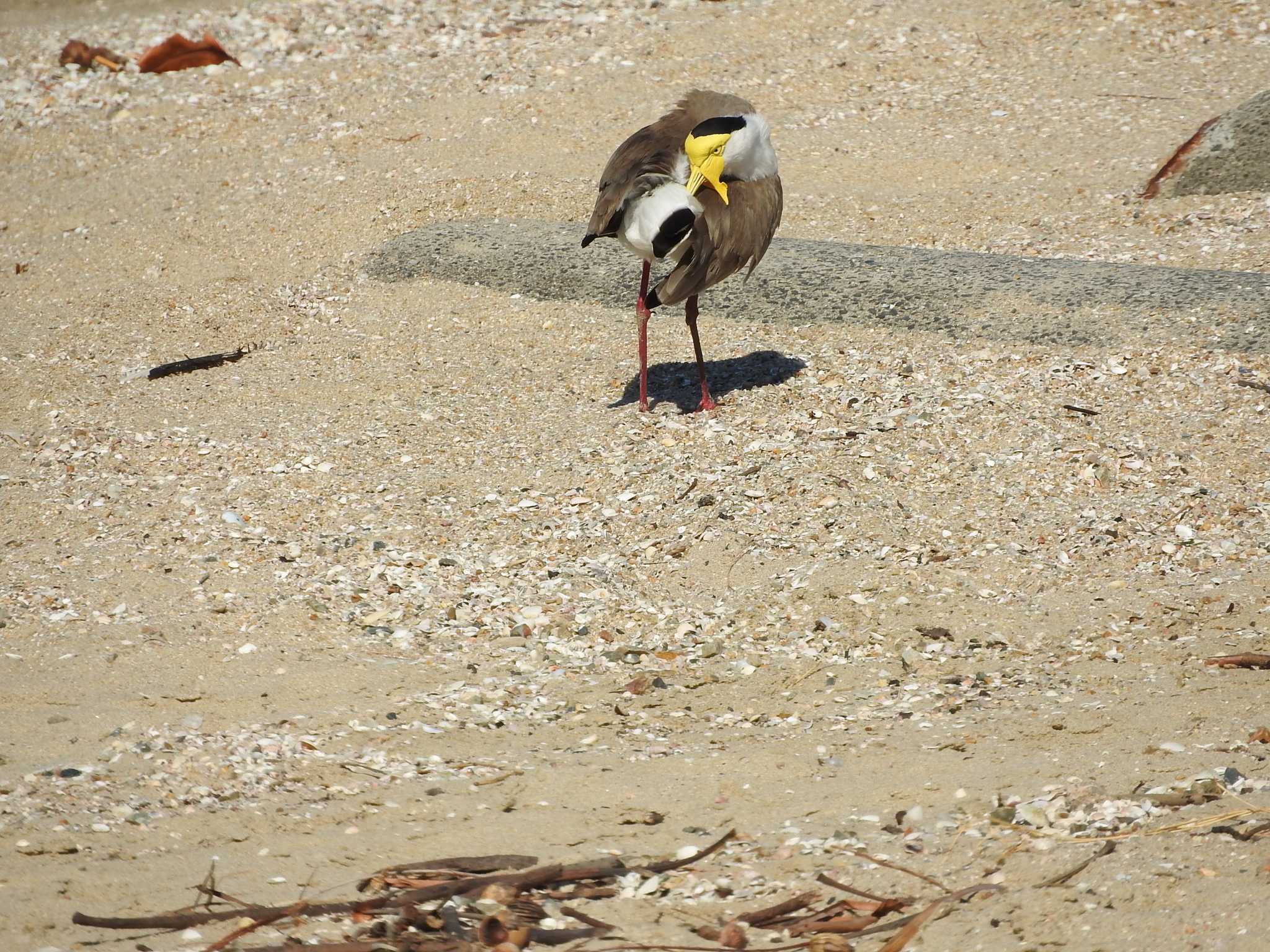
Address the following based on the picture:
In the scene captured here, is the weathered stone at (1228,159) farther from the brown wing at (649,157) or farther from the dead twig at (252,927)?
the dead twig at (252,927)

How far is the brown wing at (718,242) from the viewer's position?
4809 mm

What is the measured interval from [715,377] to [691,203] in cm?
104

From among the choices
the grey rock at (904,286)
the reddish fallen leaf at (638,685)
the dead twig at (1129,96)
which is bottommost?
the reddish fallen leaf at (638,685)

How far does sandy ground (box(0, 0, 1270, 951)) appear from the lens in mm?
2689

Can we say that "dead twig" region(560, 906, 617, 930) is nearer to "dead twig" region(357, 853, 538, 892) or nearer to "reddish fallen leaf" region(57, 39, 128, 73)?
"dead twig" region(357, 853, 538, 892)

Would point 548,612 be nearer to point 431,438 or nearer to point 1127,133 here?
point 431,438

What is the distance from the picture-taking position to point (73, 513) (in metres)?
4.56

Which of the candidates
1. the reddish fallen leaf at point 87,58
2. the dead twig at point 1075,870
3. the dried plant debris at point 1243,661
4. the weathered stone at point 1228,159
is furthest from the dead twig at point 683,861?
the reddish fallen leaf at point 87,58

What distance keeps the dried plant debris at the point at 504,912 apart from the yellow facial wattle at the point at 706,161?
303 centimetres

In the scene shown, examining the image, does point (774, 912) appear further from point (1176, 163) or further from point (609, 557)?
point (1176, 163)

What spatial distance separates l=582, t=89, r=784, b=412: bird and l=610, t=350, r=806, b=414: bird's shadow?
10.0 inches

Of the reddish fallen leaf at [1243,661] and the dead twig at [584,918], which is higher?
the reddish fallen leaf at [1243,661]

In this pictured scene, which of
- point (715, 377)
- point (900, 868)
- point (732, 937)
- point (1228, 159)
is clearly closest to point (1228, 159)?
point (1228, 159)

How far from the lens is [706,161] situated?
4.79 metres
